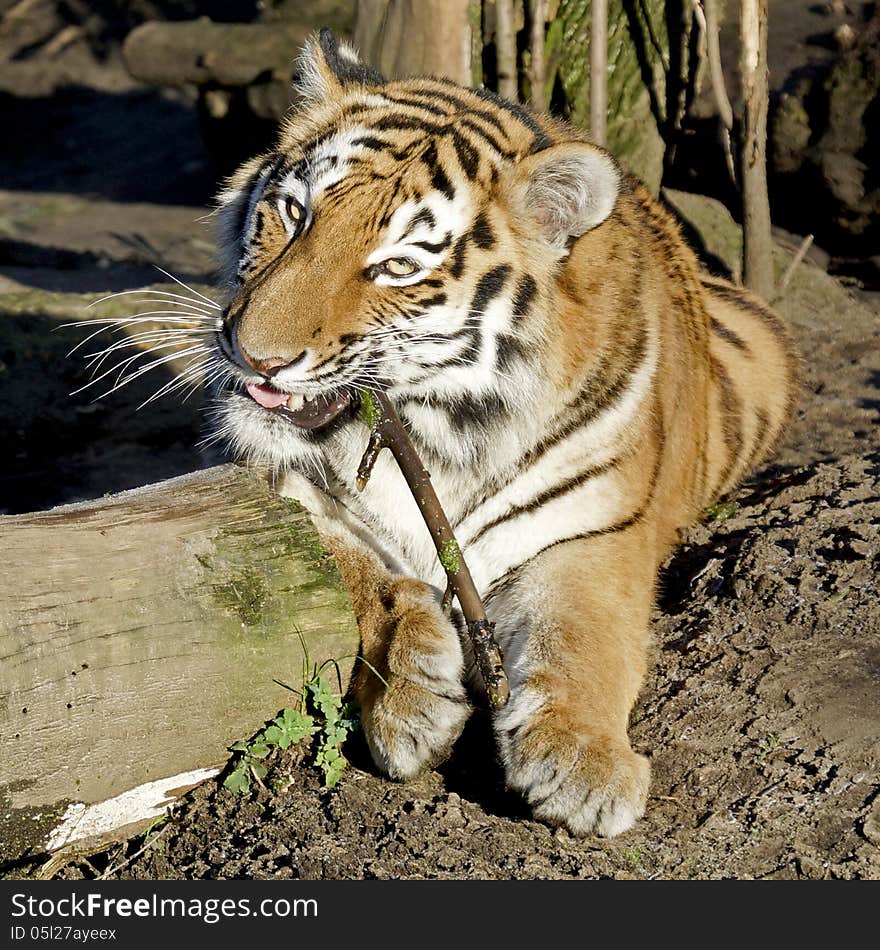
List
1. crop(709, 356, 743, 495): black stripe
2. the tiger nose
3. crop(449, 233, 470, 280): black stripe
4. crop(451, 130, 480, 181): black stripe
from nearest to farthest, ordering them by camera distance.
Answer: the tiger nose → crop(449, 233, 470, 280): black stripe → crop(451, 130, 480, 181): black stripe → crop(709, 356, 743, 495): black stripe

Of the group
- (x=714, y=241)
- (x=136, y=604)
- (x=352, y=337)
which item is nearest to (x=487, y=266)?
(x=352, y=337)

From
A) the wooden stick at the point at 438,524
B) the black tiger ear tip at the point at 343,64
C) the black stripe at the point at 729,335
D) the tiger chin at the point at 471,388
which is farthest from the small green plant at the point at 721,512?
the black tiger ear tip at the point at 343,64

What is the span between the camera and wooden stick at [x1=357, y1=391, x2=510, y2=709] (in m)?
2.97

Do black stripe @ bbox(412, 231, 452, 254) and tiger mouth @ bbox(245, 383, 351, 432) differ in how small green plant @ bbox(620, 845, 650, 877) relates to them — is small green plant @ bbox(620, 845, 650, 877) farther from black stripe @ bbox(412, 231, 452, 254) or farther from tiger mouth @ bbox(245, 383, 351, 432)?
black stripe @ bbox(412, 231, 452, 254)

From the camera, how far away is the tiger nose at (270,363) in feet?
9.31

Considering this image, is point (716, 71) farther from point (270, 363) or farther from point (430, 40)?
point (270, 363)

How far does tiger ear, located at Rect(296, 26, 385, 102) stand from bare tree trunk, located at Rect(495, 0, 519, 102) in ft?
7.61

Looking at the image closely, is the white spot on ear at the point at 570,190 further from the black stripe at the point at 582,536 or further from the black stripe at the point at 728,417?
the black stripe at the point at 728,417

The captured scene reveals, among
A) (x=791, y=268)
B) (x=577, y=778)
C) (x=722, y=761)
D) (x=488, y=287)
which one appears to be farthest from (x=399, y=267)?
(x=791, y=268)

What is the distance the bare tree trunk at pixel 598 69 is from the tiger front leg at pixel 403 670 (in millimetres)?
3258

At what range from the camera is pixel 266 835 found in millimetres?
2748

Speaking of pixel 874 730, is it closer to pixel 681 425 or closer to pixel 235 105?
pixel 681 425

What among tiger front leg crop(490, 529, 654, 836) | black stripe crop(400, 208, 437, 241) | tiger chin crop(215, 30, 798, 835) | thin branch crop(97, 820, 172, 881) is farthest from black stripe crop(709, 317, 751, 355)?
thin branch crop(97, 820, 172, 881)

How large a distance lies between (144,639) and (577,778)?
1.00 meters
